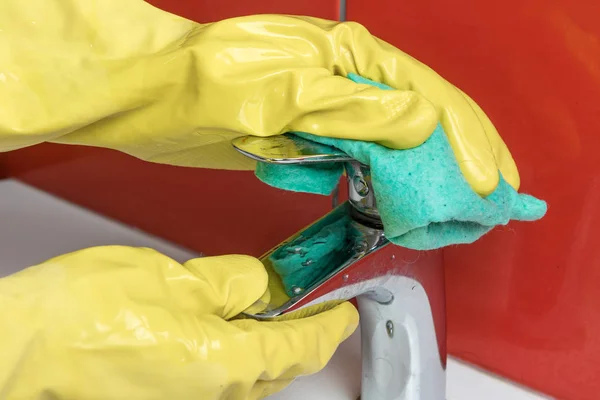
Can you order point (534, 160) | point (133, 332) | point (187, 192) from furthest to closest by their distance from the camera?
point (187, 192) → point (534, 160) → point (133, 332)

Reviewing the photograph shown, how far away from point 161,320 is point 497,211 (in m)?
0.17

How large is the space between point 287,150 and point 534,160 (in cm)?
18

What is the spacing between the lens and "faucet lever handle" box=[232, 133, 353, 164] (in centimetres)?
29

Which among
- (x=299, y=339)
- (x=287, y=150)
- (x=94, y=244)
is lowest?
(x=94, y=244)

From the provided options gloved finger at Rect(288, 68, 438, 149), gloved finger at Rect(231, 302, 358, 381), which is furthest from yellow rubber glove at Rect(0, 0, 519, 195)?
gloved finger at Rect(231, 302, 358, 381)

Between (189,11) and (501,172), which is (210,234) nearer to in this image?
(189,11)

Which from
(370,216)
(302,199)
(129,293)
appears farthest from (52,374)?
(302,199)

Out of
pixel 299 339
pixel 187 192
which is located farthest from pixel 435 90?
pixel 187 192

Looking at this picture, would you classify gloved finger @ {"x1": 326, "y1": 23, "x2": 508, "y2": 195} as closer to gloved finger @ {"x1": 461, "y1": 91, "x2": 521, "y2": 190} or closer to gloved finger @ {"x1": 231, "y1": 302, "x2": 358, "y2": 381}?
gloved finger @ {"x1": 461, "y1": 91, "x2": 521, "y2": 190}

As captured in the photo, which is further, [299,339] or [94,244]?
[94,244]

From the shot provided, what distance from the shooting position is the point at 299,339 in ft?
1.11

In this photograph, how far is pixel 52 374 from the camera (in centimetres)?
26

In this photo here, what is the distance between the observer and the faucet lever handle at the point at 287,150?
0.96 feet

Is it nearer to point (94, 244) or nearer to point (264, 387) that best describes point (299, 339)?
point (264, 387)
